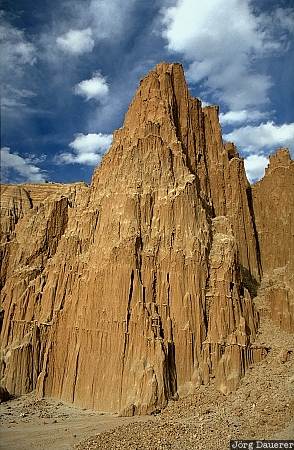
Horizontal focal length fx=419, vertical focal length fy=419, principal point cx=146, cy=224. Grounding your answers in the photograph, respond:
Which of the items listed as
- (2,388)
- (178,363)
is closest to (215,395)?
(178,363)

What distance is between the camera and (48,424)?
33031 millimetres

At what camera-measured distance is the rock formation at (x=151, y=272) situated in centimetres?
3581

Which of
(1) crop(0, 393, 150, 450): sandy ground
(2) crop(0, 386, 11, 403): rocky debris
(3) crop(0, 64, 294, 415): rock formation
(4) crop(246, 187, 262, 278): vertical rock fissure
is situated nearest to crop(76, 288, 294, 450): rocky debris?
(3) crop(0, 64, 294, 415): rock formation

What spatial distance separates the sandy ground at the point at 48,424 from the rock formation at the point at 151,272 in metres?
1.63

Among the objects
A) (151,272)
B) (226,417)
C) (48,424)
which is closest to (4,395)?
(48,424)

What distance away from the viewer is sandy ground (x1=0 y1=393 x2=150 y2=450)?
28750 millimetres

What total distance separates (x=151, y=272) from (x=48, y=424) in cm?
1544

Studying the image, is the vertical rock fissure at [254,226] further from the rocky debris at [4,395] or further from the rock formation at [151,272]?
the rocky debris at [4,395]

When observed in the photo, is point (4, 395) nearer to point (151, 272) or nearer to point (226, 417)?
point (151, 272)

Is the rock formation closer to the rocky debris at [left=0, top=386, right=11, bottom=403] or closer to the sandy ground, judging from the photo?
the sandy ground

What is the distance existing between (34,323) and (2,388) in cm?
838

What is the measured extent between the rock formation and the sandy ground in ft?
5.35

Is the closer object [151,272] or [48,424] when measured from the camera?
[48,424]

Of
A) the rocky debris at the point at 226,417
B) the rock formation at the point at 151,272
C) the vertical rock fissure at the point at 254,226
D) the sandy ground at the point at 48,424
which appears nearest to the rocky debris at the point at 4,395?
the sandy ground at the point at 48,424
